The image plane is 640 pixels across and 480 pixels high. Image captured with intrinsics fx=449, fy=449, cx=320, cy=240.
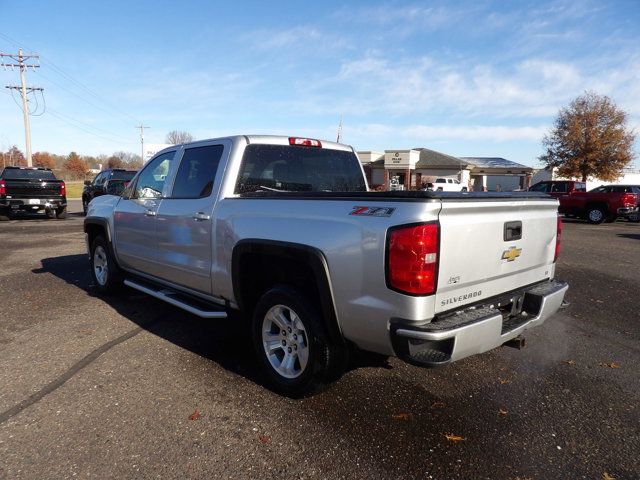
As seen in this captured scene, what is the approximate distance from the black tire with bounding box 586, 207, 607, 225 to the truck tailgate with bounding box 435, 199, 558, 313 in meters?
18.7

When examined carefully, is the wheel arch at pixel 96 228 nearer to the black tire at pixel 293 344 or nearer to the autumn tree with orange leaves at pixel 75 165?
the black tire at pixel 293 344

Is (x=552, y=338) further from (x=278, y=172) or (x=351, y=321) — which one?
(x=278, y=172)

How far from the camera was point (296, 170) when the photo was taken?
14.3 ft

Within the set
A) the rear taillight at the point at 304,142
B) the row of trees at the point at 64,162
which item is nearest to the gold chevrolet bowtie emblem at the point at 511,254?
the rear taillight at the point at 304,142

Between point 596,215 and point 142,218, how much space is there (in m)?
20.2

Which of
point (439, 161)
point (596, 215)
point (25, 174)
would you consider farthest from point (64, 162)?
point (596, 215)

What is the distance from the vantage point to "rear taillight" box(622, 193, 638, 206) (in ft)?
62.1

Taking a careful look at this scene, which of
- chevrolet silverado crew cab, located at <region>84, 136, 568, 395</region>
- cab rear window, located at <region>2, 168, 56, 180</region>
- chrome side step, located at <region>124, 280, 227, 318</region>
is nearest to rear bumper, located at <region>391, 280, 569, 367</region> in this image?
chevrolet silverado crew cab, located at <region>84, 136, 568, 395</region>

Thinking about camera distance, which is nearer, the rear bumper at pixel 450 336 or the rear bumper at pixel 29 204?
the rear bumper at pixel 450 336

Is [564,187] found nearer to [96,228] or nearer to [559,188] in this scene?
[559,188]

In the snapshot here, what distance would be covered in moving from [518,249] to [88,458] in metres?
3.12

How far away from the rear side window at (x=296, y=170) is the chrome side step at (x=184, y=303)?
3.58 ft

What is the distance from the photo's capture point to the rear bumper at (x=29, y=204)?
629 inches

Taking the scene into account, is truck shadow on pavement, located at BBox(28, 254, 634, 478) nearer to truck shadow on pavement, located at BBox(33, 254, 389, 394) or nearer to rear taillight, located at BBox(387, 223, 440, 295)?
truck shadow on pavement, located at BBox(33, 254, 389, 394)
